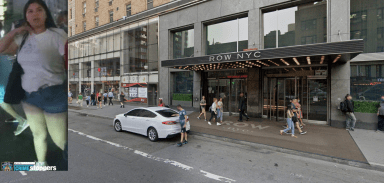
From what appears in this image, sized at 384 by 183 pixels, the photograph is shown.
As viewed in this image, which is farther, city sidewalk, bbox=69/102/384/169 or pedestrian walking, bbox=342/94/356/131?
pedestrian walking, bbox=342/94/356/131

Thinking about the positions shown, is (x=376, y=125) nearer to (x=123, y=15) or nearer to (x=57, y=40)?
(x=57, y=40)

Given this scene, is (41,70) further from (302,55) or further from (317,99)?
(317,99)

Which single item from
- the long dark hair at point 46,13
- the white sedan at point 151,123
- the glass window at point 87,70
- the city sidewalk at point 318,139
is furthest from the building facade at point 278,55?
the glass window at point 87,70

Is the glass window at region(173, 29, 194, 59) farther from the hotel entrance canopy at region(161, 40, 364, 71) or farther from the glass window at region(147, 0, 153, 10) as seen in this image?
the glass window at region(147, 0, 153, 10)

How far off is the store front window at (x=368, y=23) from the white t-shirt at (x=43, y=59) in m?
13.9

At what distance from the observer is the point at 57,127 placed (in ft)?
4.02

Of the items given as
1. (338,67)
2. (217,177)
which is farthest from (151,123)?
(338,67)

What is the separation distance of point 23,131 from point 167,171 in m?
4.49

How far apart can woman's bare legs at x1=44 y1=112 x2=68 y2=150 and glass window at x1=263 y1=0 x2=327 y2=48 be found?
13.7m

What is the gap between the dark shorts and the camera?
1.17 meters

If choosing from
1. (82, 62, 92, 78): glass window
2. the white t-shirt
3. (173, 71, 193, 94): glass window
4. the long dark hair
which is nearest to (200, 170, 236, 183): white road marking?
the white t-shirt

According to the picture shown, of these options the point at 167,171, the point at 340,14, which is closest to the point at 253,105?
the point at 340,14

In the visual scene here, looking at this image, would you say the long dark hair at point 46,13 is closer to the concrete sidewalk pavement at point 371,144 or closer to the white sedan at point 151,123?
the white sedan at point 151,123

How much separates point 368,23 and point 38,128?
14.6 m
